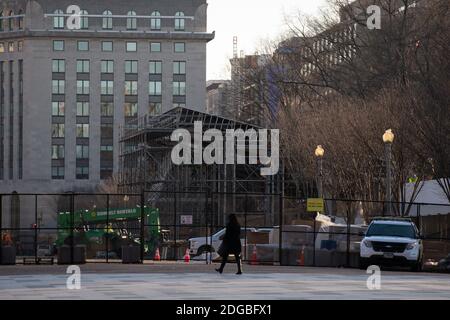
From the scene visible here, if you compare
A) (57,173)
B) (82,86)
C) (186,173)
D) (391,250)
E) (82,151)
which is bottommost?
(391,250)

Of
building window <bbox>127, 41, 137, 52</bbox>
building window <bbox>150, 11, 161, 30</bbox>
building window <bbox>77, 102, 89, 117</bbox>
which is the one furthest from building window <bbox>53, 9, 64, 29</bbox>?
building window <bbox>150, 11, 161, 30</bbox>

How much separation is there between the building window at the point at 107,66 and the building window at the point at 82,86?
2.71m

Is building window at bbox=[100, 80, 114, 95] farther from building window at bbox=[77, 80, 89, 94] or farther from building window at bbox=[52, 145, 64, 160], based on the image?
building window at bbox=[52, 145, 64, 160]

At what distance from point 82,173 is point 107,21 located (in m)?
19.3

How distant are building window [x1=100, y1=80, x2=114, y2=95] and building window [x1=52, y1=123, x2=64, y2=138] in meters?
6.64

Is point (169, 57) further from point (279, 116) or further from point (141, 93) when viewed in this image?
point (279, 116)

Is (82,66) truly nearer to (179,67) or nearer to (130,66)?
Result: (130,66)

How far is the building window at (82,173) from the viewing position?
458ft

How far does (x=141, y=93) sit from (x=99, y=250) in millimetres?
81987

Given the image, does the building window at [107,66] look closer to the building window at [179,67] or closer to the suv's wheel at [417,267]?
the building window at [179,67]

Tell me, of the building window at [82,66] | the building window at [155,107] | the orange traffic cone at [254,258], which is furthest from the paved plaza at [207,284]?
the building window at [82,66]

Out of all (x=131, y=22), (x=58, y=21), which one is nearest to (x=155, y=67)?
(x=131, y=22)

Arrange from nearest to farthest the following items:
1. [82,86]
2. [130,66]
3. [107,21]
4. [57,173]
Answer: [57,173]
[82,86]
[107,21]
[130,66]

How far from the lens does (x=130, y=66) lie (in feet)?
470
